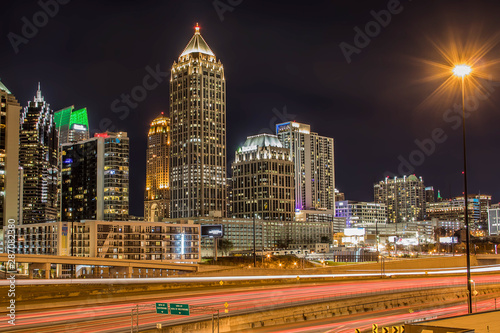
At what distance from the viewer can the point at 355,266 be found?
9775 cm

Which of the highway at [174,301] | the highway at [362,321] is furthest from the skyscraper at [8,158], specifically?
the highway at [362,321]

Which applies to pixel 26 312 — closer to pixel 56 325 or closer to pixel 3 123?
pixel 56 325

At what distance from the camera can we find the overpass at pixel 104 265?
8894 cm

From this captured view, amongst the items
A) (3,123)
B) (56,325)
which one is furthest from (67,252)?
(56,325)

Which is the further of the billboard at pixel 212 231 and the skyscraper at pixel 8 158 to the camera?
the skyscraper at pixel 8 158

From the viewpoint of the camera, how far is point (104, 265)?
96.6m

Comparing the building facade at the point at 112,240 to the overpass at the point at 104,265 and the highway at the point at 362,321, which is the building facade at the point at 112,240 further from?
the highway at the point at 362,321

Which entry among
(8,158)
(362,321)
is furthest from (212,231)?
(362,321)

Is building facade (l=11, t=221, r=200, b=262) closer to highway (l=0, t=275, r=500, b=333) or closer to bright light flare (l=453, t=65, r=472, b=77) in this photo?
highway (l=0, t=275, r=500, b=333)

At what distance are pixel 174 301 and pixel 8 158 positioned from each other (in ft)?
470

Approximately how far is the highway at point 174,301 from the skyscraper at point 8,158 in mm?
126378

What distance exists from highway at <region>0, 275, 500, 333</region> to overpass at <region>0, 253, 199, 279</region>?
4205 cm

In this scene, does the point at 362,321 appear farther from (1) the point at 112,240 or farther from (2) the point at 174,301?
(1) the point at 112,240

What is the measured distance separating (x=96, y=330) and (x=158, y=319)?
212 inches
